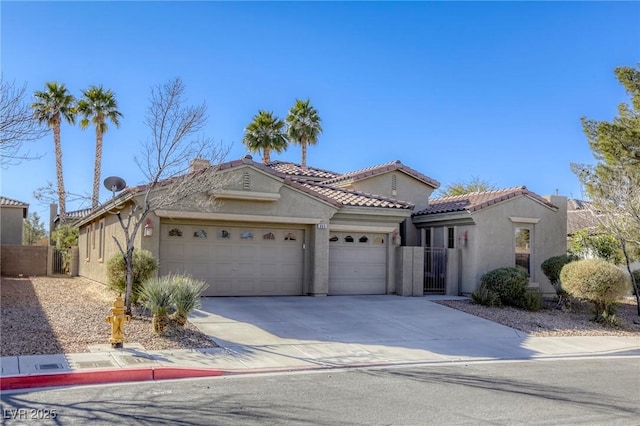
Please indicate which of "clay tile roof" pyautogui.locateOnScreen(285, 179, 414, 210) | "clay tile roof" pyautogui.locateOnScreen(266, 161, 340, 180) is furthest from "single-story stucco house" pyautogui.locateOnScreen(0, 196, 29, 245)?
"clay tile roof" pyautogui.locateOnScreen(285, 179, 414, 210)

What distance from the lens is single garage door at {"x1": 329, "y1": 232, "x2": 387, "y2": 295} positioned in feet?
63.6

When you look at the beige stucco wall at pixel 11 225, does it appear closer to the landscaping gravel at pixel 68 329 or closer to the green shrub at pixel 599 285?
the landscaping gravel at pixel 68 329

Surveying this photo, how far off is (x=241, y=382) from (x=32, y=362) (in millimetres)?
3379

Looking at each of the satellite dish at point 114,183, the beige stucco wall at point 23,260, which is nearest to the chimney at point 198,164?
the satellite dish at point 114,183

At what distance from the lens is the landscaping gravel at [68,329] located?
35.4 feet

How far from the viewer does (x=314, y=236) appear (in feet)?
61.2

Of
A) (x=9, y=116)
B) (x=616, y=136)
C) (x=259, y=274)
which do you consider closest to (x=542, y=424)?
(x=9, y=116)

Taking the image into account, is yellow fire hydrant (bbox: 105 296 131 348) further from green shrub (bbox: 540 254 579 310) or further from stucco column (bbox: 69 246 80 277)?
stucco column (bbox: 69 246 80 277)

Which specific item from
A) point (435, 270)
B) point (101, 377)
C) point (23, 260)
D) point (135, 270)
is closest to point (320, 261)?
point (435, 270)

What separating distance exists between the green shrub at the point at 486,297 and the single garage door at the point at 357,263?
10.1ft

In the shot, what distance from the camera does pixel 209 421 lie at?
6.89 m

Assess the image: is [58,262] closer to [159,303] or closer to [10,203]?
[10,203]

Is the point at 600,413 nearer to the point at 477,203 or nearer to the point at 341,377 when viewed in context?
the point at 341,377

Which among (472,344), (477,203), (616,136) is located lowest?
(472,344)
